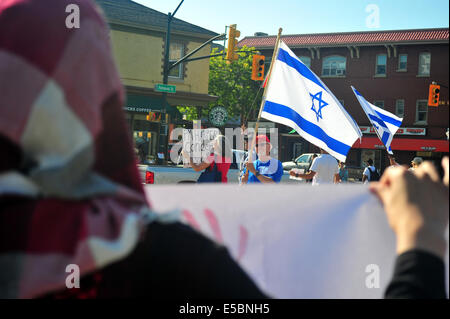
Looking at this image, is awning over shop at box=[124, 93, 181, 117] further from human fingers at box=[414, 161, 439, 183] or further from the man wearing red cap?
human fingers at box=[414, 161, 439, 183]

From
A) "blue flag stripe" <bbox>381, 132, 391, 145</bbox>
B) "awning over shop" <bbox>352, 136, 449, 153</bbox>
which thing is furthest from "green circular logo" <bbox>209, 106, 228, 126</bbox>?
"blue flag stripe" <bbox>381, 132, 391, 145</bbox>

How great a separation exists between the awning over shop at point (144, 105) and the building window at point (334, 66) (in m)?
18.0

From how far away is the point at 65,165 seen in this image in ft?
3.04

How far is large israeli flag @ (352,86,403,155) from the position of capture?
30.3 feet

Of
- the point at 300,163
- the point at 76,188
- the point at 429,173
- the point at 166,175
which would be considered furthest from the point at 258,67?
the point at 76,188

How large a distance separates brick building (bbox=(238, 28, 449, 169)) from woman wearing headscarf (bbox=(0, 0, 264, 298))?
3799 cm

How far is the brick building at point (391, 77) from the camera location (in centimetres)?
3675

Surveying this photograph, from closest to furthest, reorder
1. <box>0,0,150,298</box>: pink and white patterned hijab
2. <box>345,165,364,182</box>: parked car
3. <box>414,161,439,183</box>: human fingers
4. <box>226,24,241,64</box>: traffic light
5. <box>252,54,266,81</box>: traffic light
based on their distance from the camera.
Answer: <box>0,0,150,298</box>: pink and white patterned hijab < <box>414,161,439,183</box>: human fingers < <box>226,24,241,64</box>: traffic light < <box>252,54,266,81</box>: traffic light < <box>345,165,364,182</box>: parked car

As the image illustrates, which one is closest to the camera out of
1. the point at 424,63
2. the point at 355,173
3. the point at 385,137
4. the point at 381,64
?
the point at 385,137

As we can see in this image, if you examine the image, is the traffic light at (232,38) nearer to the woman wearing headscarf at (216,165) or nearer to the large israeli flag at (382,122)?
the large israeli flag at (382,122)

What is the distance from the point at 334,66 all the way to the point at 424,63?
7.03 meters

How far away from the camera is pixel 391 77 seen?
126 ft

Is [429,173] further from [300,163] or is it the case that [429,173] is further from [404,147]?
[404,147]

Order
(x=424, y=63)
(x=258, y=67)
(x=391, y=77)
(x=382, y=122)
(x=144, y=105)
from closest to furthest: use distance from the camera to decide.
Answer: (x=382, y=122), (x=258, y=67), (x=144, y=105), (x=424, y=63), (x=391, y=77)
